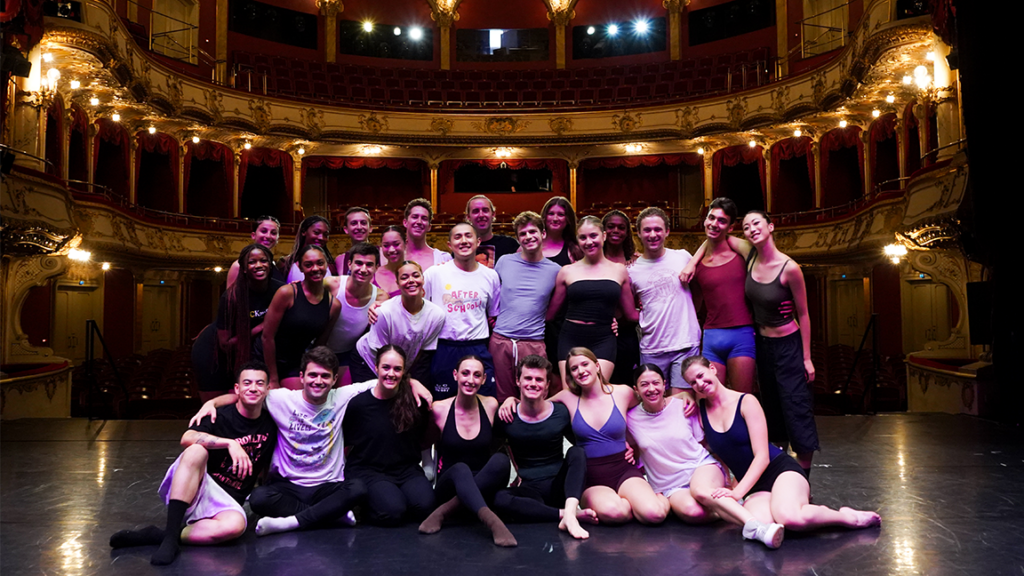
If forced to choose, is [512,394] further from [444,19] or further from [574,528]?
[444,19]

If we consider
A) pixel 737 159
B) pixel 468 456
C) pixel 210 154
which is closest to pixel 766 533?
pixel 468 456

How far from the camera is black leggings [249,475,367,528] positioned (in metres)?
3.34

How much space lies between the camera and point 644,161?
18.4 metres

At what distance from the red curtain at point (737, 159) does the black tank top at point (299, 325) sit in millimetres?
14996

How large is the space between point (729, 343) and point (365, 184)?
16661mm

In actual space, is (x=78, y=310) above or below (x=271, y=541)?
above

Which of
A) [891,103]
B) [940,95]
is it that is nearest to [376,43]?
[891,103]

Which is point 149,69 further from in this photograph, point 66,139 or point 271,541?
point 271,541

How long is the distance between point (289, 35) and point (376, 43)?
2254mm

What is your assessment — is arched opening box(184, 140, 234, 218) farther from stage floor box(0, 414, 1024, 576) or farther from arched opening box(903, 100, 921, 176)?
arched opening box(903, 100, 921, 176)

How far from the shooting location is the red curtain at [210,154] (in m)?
16.3

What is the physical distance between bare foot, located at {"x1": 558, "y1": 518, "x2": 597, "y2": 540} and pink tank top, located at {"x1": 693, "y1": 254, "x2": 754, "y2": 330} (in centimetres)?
131

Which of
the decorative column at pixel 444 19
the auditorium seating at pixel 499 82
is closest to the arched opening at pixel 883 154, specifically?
the auditorium seating at pixel 499 82

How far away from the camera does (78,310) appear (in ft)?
46.6
